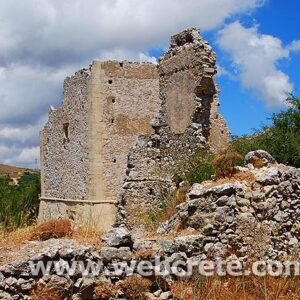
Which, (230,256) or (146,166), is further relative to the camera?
(146,166)

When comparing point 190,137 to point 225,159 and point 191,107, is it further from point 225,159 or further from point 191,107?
point 225,159

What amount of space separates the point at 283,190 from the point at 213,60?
6872mm

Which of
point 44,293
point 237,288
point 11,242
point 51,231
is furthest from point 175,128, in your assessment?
point 44,293

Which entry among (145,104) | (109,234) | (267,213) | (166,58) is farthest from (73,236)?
(145,104)

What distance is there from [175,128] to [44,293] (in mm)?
9075

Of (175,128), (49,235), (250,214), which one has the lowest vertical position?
(49,235)

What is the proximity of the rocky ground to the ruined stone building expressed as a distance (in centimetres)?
568

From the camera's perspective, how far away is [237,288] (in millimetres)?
6742

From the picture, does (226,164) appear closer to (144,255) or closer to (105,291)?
(144,255)

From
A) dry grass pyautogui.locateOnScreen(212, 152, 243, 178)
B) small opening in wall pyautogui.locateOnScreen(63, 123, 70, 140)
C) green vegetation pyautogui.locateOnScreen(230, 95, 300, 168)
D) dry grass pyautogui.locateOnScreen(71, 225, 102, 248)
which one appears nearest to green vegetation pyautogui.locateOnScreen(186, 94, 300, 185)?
green vegetation pyautogui.locateOnScreen(230, 95, 300, 168)

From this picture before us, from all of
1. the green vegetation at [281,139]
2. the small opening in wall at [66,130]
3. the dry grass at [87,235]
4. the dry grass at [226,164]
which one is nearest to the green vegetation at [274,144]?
the green vegetation at [281,139]

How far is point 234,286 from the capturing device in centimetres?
694

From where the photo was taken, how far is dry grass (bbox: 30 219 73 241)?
24.9ft

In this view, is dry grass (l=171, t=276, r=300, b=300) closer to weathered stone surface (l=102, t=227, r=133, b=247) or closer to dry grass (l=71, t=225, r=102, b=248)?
weathered stone surface (l=102, t=227, r=133, b=247)
